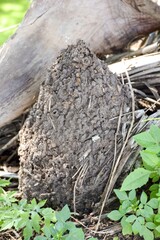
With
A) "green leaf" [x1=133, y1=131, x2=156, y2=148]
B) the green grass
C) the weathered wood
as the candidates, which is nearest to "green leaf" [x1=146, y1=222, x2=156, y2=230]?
"green leaf" [x1=133, y1=131, x2=156, y2=148]

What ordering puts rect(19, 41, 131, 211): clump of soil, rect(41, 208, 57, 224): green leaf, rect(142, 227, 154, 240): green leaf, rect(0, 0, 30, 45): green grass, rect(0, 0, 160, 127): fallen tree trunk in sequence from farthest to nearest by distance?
rect(0, 0, 30, 45): green grass
rect(0, 0, 160, 127): fallen tree trunk
rect(19, 41, 131, 211): clump of soil
rect(41, 208, 57, 224): green leaf
rect(142, 227, 154, 240): green leaf

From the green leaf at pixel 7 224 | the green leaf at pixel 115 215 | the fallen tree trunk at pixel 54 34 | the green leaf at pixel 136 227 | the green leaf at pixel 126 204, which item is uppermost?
the fallen tree trunk at pixel 54 34

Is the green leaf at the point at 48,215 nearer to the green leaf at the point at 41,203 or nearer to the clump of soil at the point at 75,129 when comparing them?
the green leaf at the point at 41,203

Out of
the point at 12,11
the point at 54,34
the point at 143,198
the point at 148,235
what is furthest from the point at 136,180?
the point at 12,11

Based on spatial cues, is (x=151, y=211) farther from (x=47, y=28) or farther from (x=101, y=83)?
(x=47, y=28)

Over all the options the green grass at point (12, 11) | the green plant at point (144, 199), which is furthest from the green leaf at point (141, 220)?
the green grass at point (12, 11)

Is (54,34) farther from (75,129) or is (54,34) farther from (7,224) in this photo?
(7,224)

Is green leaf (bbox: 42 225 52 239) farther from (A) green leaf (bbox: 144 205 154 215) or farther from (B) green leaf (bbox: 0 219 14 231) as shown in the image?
(A) green leaf (bbox: 144 205 154 215)
